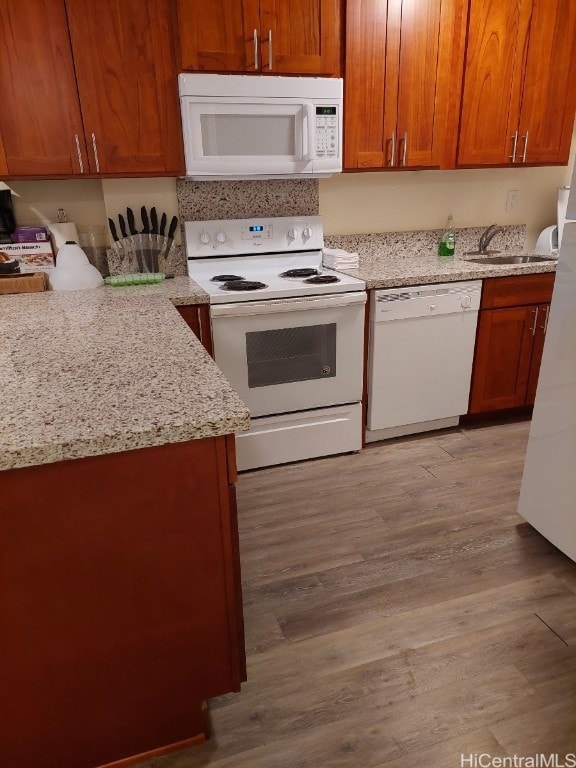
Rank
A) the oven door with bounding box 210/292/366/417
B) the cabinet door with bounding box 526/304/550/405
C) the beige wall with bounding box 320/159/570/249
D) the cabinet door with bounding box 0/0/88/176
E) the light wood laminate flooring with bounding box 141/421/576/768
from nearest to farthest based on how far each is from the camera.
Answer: the light wood laminate flooring with bounding box 141/421/576/768 < the cabinet door with bounding box 0/0/88/176 < the oven door with bounding box 210/292/366/417 < the cabinet door with bounding box 526/304/550/405 < the beige wall with bounding box 320/159/570/249

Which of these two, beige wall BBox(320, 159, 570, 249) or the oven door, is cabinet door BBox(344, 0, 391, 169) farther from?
the oven door

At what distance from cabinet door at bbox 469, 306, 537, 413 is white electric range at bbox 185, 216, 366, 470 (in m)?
0.71

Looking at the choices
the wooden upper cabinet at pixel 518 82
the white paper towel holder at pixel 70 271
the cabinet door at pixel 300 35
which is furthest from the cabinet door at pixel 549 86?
the white paper towel holder at pixel 70 271

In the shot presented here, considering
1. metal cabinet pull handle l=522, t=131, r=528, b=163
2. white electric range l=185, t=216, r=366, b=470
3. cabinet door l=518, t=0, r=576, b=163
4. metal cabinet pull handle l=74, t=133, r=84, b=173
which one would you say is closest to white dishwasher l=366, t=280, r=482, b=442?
white electric range l=185, t=216, r=366, b=470

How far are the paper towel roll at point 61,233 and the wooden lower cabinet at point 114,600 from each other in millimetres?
1842

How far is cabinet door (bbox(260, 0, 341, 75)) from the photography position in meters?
2.17

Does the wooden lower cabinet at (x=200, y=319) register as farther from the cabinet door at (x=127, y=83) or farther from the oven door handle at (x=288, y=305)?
the cabinet door at (x=127, y=83)

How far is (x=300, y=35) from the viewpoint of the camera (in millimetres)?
2234

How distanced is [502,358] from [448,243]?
76cm

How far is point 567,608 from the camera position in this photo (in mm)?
1690

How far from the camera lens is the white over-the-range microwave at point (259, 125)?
7.13ft

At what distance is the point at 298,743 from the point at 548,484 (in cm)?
120

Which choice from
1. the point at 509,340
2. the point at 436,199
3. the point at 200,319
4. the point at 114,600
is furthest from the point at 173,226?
the point at 114,600

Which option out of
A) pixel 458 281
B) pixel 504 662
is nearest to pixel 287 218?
pixel 458 281
